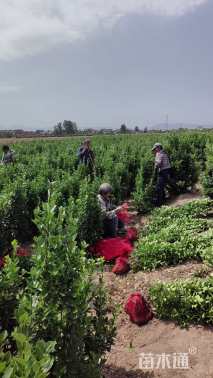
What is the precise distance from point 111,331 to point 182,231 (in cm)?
415

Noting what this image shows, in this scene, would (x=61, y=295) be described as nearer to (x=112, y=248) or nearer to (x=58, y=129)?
(x=112, y=248)

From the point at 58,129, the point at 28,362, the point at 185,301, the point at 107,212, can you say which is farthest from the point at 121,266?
the point at 58,129

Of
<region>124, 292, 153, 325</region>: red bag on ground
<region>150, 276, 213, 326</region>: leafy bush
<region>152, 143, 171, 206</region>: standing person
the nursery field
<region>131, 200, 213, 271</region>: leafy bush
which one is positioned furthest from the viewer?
<region>152, 143, 171, 206</region>: standing person

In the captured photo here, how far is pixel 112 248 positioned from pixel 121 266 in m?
0.85

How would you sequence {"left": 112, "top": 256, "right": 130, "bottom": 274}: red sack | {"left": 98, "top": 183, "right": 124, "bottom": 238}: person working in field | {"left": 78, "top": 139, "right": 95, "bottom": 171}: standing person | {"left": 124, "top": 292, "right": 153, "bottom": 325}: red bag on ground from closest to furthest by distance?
{"left": 124, "top": 292, "right": 153, "bottom": 325}: red bag on ground, {"left": 112, "top": 256, "right": 130, "bottom": 274}: red sack, {"left": 98, "top": 183, "right": 124, "bottom": 238}: person working in field, {"left": 78, "top": 139, "right": 95, "bottom": 171}: standing person

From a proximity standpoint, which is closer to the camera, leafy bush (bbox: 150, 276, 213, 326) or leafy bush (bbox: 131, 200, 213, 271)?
leafy bush (bbox: 150, 276, 213, 326)

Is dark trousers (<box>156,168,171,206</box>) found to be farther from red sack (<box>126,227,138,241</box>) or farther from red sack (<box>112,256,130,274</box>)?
red sack (<box>112,256,130,274</box>)

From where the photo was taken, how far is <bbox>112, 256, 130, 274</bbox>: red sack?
22.7ft

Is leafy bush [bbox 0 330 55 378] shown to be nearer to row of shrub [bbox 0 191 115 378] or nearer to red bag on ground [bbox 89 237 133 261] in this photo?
row of shrub [bbox 0 191 115 378]

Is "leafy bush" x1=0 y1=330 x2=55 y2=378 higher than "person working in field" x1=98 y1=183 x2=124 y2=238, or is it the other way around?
"leafy bush" x1=0 y1=330 x2=55 y2=378

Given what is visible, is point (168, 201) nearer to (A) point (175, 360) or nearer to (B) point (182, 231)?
(B) point (182, 231)

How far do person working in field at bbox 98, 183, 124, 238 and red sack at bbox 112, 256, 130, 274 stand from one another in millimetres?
1396

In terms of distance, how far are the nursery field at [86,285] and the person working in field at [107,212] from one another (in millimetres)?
170

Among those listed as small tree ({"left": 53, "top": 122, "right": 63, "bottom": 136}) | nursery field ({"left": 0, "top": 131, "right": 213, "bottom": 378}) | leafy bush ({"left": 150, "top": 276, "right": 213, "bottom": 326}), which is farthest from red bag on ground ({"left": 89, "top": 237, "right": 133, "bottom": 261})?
small tree ({"left": 53, "top": 122, "right": 63, "bottom": 136})
